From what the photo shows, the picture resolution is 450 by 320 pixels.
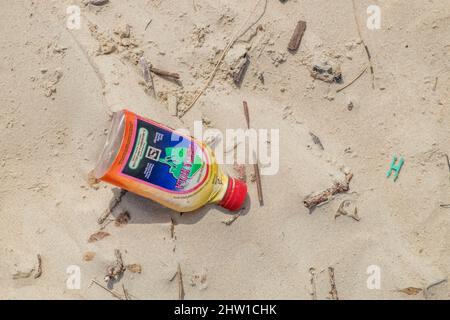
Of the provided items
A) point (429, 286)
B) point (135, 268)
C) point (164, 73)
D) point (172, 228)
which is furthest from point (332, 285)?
point (164, 73)

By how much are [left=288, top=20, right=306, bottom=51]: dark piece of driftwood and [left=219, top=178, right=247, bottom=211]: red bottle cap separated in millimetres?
758

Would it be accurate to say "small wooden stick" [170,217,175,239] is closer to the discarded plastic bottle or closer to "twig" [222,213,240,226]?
the discarded plastic bottle

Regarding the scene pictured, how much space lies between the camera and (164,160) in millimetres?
2205

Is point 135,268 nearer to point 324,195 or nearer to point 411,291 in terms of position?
point 324,195

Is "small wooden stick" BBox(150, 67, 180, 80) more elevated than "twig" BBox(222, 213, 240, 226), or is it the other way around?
"small wooden stick" BBox(150, 67, 180, 80)

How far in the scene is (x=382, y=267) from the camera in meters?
2.43

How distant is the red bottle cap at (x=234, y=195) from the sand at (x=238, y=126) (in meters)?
0.09

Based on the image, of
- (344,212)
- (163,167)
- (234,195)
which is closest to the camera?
(163,167)

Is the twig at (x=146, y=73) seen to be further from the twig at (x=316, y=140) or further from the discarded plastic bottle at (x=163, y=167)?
the twig at (x=316, y=140)

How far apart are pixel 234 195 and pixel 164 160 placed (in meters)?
0.38

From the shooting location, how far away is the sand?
94.2 inches

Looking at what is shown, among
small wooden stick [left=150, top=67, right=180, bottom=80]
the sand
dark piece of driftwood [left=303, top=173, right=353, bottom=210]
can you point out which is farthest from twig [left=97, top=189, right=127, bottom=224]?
dark piece of driftwood [left=303, top=173, right=353, bottom=210]
